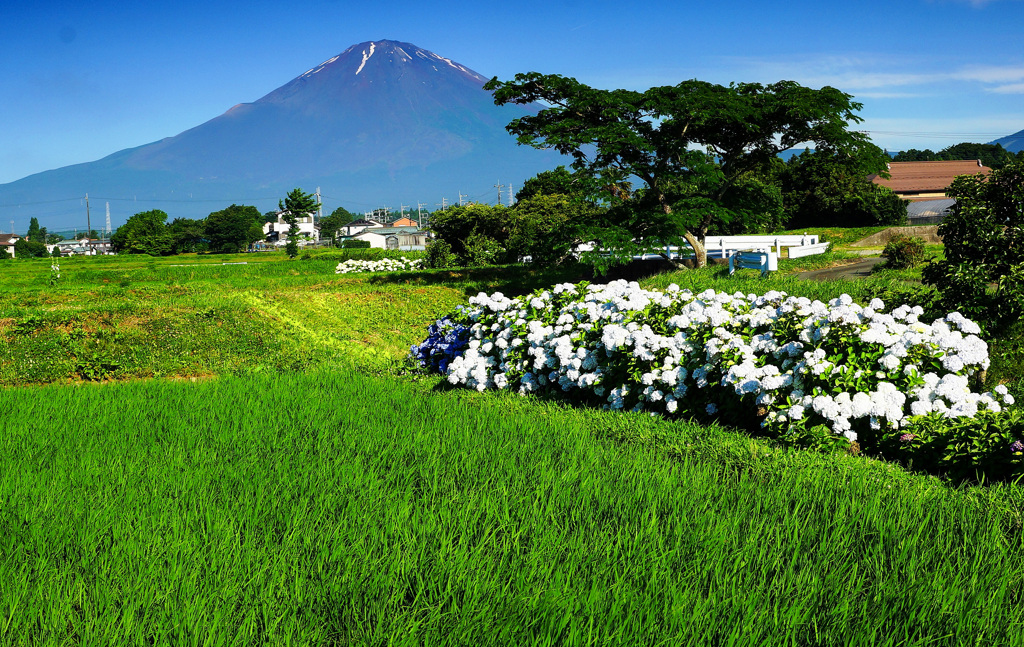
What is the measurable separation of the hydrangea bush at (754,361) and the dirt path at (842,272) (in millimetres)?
9227

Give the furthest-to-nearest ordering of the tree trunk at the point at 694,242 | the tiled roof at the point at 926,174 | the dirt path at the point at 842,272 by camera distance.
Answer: the tiled roof at the point at 926,174, the tree trunk at the point at 694,242, the dirt path at the point at 842,272

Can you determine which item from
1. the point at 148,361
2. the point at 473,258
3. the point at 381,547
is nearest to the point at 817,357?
the point at 381,547

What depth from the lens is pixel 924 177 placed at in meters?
72.9

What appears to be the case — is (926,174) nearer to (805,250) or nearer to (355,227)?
(805,250)

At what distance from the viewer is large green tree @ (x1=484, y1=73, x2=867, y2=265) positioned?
55.5 ft

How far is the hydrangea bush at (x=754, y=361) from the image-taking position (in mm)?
5016

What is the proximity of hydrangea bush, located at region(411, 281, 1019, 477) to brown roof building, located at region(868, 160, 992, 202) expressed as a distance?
7048 cm

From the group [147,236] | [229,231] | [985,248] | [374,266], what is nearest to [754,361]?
[985,248]

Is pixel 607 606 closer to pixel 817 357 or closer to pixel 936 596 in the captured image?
pixel 936 596

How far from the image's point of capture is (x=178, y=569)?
2.85 m

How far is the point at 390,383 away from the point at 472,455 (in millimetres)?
3398

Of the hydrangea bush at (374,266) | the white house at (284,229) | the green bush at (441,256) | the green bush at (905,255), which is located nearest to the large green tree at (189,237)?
the white house at (284,229)

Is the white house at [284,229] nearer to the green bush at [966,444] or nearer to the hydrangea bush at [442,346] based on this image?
the hydrangea bush at [442,346]

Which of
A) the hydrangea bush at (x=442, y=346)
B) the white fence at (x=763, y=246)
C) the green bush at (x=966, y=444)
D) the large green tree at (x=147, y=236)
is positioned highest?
the large green tree at (x=147, y=236)
